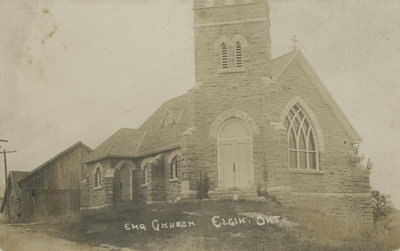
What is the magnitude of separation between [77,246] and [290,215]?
581cm

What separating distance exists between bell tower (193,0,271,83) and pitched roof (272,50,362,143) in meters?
0.82

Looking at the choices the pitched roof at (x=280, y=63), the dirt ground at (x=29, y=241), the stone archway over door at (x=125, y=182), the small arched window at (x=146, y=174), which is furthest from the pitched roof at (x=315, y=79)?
the dirt ground at (x=29, y=241)

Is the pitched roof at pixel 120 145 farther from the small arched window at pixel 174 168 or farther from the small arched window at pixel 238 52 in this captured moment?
the small arched window at pixel 238 52

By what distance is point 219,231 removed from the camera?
1462cm

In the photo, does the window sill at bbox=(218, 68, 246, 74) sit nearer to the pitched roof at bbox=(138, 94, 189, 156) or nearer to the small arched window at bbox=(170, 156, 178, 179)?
the pitched roof at bbox=(138, 94, 189, 156)

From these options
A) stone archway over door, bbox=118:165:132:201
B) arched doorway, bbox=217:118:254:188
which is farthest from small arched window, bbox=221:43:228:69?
stone archway over door, bbox=118:165:132:201

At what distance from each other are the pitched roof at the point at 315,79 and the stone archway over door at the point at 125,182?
21.0 feet

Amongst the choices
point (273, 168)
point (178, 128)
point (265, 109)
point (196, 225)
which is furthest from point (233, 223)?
point (178, 128)

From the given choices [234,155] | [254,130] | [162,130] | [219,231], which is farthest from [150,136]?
[219,231]

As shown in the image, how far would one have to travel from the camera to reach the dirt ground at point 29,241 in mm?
14984

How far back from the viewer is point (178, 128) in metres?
19.1

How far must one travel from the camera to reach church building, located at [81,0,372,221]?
16.5 metres

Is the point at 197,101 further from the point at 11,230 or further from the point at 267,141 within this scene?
the point at 11,230

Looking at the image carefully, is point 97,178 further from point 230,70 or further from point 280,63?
point 280,63
